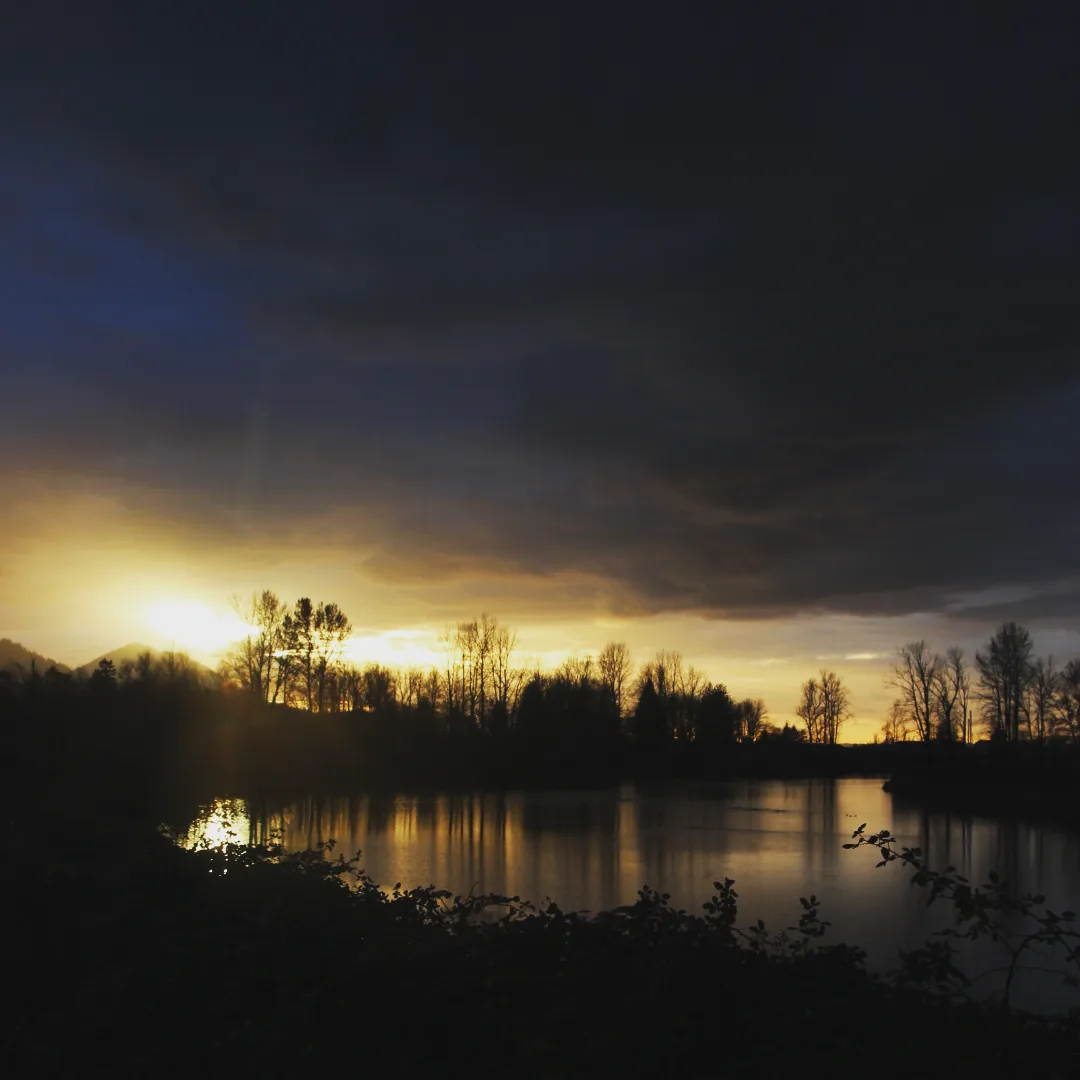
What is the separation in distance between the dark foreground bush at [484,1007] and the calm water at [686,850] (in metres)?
6.23

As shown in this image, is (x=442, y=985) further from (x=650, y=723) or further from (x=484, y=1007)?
(x=650, y=723)

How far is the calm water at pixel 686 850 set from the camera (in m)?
16.2

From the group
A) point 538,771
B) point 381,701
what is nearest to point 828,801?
point 538,771

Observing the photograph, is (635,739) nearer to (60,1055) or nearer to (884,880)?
(884,880)

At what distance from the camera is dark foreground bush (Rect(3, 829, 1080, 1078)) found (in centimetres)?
539

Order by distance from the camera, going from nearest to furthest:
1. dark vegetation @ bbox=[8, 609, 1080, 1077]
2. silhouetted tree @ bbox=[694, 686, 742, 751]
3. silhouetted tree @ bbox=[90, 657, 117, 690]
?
dark vegetation @ bbox=[8, 609, 1080, 1077] → silhouetted tree @ bbox=[90, 657, 117, 690] → silhouetted tree @ bbox=[694, 686, 742, 751]

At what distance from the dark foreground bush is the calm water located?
6.23m

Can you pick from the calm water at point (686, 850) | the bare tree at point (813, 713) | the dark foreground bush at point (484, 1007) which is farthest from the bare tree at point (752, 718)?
the dark foreground bush at point (484, 1007)

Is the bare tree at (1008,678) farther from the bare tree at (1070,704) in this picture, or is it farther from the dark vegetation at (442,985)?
the dark vegetation at (442,985)

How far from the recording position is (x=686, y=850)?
2605 centimetres

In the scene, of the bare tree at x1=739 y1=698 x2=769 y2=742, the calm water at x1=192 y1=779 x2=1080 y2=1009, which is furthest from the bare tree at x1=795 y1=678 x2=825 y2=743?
the calm water at x1=192 y1=779 x2=1080 y2=1009

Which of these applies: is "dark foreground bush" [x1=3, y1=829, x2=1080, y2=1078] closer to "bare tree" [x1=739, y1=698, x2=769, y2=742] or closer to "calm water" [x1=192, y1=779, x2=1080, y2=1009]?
"calm water" [x1=192, y1=779, x2=1080, y2=1009]

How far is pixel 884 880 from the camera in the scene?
20344mm

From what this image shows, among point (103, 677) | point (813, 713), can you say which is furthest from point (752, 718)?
point (103, 677)
